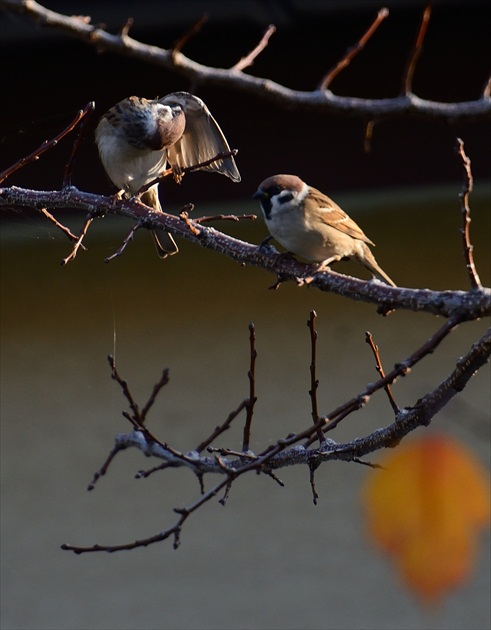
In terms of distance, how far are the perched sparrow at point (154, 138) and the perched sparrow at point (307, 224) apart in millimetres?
474

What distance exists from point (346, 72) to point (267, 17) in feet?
1.10

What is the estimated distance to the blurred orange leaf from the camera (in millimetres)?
2699

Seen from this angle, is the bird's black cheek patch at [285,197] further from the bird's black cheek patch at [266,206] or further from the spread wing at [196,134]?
the spread wing at [196,134]

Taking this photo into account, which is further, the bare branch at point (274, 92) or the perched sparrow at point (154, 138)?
the perched sparrow at point (154, 138)

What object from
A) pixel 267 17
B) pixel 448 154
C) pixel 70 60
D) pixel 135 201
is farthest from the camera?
pixel 448 154

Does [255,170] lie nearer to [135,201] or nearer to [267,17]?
[267,17]

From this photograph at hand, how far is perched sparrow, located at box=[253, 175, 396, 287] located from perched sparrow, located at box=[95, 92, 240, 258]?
1.55 ft

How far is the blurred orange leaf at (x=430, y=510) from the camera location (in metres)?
2.70

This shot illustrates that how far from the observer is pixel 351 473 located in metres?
3.36

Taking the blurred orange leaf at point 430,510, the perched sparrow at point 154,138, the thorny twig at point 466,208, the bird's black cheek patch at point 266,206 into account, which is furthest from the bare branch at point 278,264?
Answer: the blurred orange leaf at point 430,510

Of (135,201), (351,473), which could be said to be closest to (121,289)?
(351,473)

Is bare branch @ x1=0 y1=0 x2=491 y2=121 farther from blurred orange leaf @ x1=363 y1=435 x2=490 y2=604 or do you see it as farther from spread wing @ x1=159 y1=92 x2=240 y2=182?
blurred orange leaf @ x1=363 y1=435 x2=490 y2=604

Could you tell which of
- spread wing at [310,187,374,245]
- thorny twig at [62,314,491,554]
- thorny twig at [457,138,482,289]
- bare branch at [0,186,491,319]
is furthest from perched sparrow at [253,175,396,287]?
thorny twig at [457,138,482,289]

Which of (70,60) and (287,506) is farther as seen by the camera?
(287,506)
